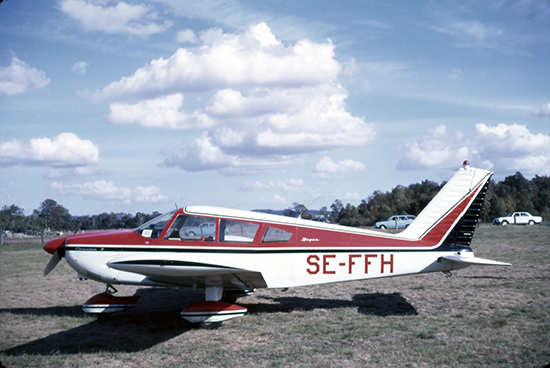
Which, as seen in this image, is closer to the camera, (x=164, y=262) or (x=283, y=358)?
(x=283, y=358)

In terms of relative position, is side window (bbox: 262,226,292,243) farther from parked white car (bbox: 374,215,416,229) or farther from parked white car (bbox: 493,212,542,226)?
parked white car (bbox: 493,212,542,226)

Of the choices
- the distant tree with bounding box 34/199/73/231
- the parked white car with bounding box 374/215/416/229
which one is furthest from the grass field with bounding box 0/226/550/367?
the distant tree with bounding box 34/199/73/231

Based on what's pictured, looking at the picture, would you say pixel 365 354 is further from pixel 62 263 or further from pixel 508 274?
pixel 62 263

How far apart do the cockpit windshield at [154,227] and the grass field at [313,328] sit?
5.54ft

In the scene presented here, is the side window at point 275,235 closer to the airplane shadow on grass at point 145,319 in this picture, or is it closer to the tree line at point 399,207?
the airplane shadow on grass at point 145,319

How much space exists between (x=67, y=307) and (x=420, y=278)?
29.5ft

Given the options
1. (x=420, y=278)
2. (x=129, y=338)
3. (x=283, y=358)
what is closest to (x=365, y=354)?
(x=283, y=358)

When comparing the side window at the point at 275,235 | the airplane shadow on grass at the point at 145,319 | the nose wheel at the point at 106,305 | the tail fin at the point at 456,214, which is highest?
the tail fin at the point at 456,214

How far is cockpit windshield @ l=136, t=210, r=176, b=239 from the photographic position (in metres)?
7.58

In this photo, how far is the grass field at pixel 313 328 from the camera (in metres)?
5.56

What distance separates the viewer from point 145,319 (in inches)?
322

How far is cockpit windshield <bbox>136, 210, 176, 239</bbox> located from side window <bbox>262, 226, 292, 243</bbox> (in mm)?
1779

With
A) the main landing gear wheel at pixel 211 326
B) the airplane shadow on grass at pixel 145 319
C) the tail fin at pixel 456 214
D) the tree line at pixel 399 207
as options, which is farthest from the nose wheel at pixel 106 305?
the tree line at pixel 399 207

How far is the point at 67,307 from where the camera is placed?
9.16 metres
